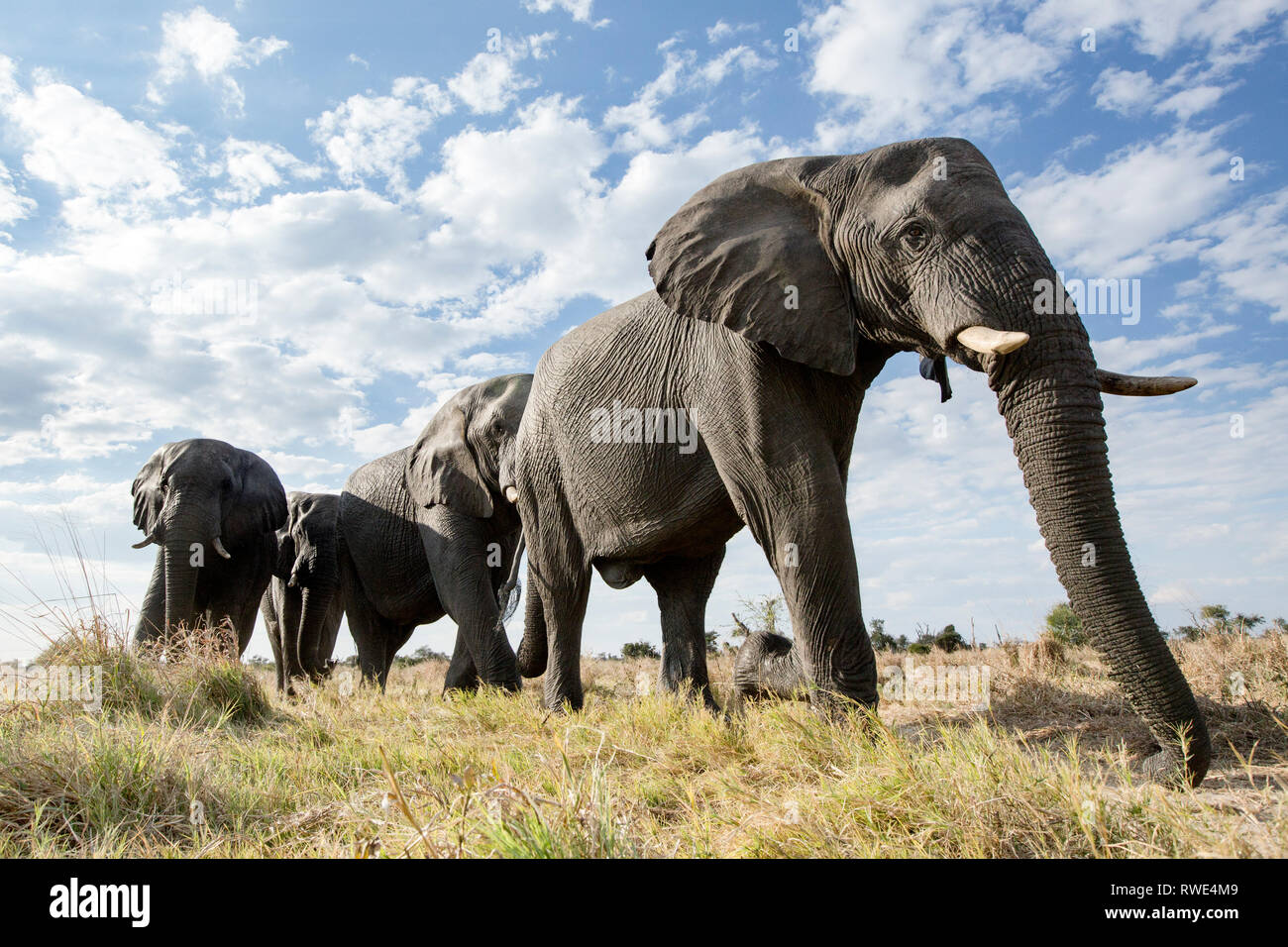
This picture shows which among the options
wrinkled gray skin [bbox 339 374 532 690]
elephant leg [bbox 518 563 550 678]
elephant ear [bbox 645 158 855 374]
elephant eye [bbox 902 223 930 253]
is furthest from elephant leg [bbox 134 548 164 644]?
elephant eye [bbox 902 223 930 253]

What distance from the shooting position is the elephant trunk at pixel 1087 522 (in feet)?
13.2

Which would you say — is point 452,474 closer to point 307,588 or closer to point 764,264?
point 764,264

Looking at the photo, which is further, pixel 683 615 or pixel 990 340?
pixel 683 615

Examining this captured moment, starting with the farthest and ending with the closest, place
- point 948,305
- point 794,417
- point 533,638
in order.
A: point 533,638 → point 794,417 → point 948,305

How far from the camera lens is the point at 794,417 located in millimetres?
5578

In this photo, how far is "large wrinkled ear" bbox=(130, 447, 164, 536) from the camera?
45.6 feet

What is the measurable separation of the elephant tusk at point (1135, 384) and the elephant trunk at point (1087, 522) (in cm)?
52

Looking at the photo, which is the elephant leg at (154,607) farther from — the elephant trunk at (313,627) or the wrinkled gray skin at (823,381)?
the wrinkled gray skin at (823,381)

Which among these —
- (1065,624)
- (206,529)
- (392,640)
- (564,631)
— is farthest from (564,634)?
(1065,624)

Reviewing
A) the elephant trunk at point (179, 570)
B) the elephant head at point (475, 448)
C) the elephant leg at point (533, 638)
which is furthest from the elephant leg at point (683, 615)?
the elephant trunk at point (179, 570)

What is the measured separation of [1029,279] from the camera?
4.69m

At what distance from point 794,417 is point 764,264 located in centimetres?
98
